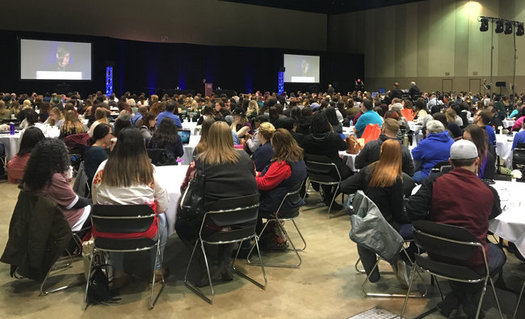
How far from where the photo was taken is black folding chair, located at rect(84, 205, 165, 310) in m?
3.37

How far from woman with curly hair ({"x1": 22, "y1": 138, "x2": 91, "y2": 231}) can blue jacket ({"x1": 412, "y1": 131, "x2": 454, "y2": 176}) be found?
3589 millimetres

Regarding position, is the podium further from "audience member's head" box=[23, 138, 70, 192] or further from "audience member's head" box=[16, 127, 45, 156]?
"audience member's head" box=[23, 138, 70, 192]

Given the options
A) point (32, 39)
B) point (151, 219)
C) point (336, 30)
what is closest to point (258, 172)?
point (151, 219)

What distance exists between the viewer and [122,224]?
3441 mm

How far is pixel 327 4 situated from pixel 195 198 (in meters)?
24.7

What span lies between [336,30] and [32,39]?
16.1 meters

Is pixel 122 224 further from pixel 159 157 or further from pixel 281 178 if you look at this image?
pixel 159 157

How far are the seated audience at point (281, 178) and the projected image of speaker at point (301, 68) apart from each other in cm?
1975

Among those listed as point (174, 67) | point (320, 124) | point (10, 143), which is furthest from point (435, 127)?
point (174, 67)

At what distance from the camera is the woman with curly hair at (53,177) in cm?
366

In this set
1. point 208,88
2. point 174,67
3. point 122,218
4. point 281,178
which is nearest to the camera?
point 122,218

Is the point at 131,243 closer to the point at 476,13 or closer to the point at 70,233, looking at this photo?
the point at 70,233

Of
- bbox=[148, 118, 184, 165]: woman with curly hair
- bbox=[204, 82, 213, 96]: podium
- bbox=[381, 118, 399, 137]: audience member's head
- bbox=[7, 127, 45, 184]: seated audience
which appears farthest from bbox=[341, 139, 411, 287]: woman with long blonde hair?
bbox=[204, 82, 213, 96]: podium

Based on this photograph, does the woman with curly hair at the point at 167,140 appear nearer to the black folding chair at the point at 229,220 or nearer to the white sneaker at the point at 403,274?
the black folding chair at the point at 229,220
